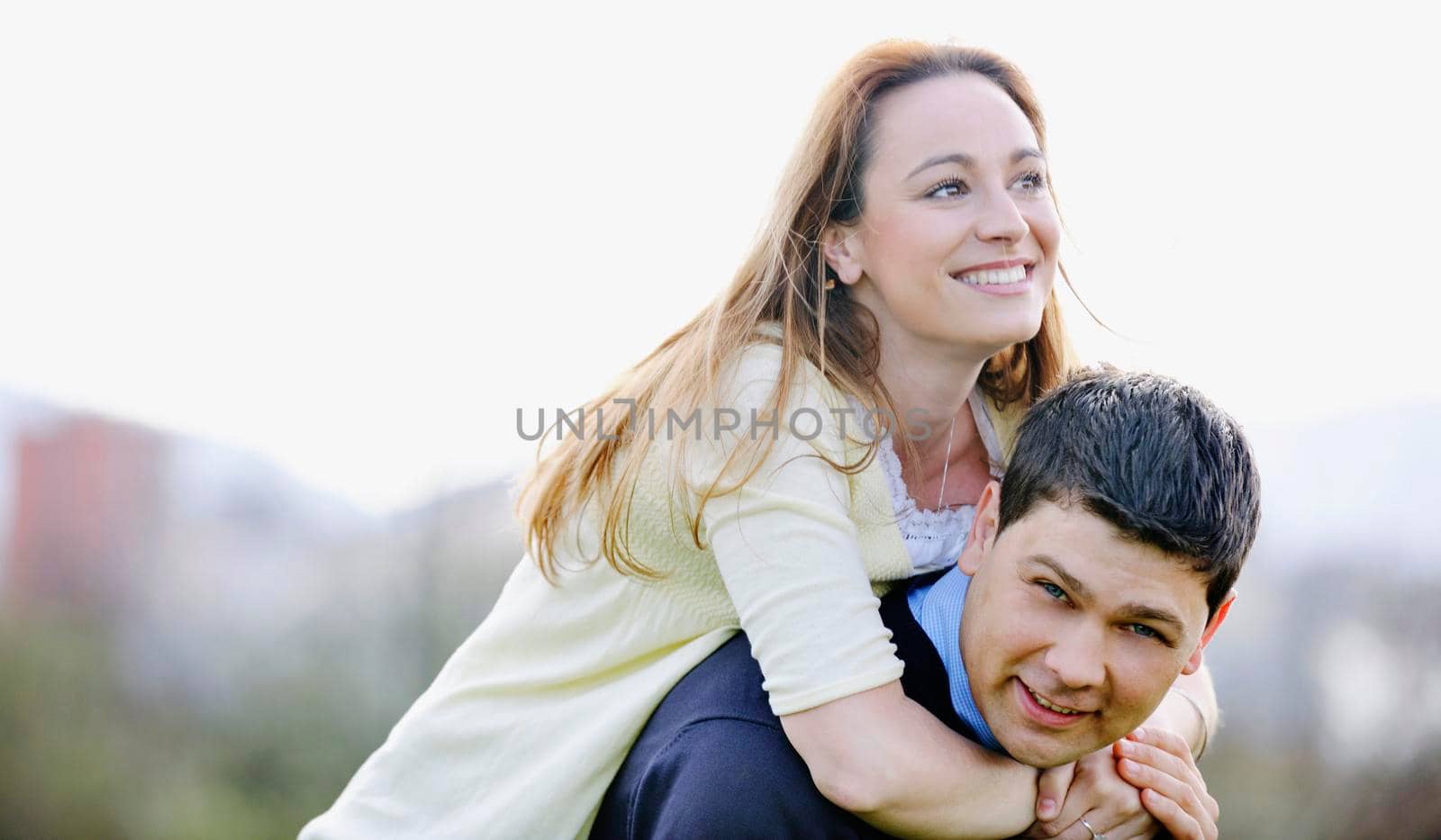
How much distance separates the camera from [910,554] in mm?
2367

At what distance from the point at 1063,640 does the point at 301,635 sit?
126 inches

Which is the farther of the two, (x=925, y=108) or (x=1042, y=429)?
(x=925, y=108)

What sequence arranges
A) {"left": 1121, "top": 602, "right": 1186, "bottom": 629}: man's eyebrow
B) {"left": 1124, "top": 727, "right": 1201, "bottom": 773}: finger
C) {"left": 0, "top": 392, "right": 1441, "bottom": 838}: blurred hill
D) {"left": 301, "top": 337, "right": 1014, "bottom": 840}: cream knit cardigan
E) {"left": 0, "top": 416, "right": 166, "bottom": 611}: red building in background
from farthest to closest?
1. {"left": 0, "top": 416, "right": 166, "bottom": 611}: red building in background
2. {"left": 0, "top": 392, "right": 1441, "bottom": 838}: blurred hill
3. {"left": 1124, "top": 727, "right": 1201, "bottom": 773}: finger
4. {"left": 301, "top": 337, "right": 1014, "bottom": 840}: cream knit cardigan
5. {"left": 1121, "top": 602, "right": 1186, "bottom": 629}: man's eyebrow

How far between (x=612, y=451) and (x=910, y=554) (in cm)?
59

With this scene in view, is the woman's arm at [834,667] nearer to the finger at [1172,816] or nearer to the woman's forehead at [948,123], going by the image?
the finger at [1172,816]

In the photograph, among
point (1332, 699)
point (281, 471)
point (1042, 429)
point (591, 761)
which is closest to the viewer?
point (1042, 429)

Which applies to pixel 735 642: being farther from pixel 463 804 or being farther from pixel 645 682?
pixel 463 804

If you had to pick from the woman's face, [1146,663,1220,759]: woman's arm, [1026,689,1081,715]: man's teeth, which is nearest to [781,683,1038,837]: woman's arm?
[1026,689,1081,715]: man's teeth

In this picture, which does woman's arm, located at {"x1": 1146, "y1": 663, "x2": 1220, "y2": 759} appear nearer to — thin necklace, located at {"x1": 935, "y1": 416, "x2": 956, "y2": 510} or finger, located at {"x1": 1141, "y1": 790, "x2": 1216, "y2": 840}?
finger, located at {"x1": 1141, "y1": 790, "x2": 1216, "y2": 840}

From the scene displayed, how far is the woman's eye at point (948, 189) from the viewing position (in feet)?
7.77

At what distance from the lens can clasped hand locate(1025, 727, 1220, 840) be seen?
2.02 meters

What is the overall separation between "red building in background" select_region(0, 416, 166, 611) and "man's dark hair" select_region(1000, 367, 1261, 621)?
131 inches

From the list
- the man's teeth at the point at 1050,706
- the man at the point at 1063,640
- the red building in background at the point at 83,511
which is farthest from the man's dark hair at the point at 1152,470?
the red building in background at the point at 83,511

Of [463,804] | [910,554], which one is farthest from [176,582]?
[910,554]
